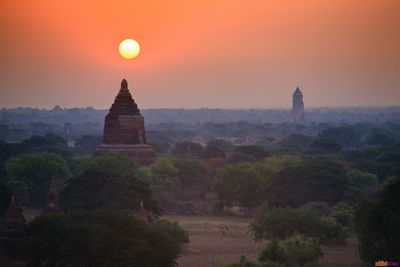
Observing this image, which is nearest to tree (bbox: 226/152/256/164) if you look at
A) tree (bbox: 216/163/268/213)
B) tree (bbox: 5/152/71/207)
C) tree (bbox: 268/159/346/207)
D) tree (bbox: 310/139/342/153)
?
tree (bbox: 5/152/71/207)

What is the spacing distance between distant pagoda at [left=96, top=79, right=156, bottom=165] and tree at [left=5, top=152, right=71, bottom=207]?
500 centimetres

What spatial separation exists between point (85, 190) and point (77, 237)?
75.9 feet

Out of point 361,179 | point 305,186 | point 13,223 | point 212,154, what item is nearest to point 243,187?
point 305,186

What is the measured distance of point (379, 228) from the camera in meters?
50.6

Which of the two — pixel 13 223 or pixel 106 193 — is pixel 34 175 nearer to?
pixel 106 193

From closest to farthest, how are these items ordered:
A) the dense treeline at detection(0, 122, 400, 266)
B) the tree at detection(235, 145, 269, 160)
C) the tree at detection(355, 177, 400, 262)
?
the dense treeline at detection(0, 122, 400, 266) < the tree at detection(355, 177, 400, 262) < the tree at detection(235, 145, 269, 160)

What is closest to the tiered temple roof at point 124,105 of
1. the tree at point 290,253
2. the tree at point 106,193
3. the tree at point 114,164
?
the tree at point 114,164

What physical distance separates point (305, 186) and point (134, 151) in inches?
733

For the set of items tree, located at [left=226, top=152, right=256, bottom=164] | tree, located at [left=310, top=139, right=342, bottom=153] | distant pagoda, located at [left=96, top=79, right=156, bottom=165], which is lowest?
tree, located at [left=310, top=139, right=342, bottom=153]

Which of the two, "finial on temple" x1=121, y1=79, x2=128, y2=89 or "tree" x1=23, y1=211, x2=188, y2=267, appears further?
"finial on temple" x1=121, y1=79, x2=128, y2=89

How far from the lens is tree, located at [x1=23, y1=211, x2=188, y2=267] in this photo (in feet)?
142

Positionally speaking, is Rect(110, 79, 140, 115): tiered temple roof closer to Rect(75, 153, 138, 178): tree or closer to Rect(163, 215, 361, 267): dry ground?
Rect(75, 153, 138, 178): tree

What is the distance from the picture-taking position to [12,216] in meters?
51.3

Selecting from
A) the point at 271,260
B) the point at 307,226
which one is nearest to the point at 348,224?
the point at 307,226
